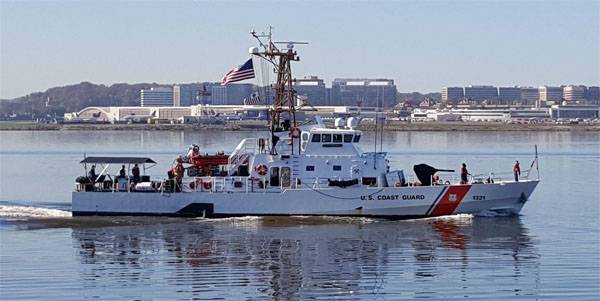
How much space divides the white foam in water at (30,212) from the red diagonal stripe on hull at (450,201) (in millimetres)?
14805

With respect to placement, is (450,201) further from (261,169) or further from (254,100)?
(254,100)

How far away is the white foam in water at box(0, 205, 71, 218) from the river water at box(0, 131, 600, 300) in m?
0.08

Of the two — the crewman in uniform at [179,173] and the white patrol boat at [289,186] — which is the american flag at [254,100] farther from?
the crewman in uniform at [179,173]

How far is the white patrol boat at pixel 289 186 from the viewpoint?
141 feet

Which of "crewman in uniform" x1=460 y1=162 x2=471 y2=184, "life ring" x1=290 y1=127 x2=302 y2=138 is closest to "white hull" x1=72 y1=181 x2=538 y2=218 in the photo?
"crewman in uniform" x1=460 y1=162 x2=471 y2=184

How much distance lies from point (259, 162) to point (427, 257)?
429 inches

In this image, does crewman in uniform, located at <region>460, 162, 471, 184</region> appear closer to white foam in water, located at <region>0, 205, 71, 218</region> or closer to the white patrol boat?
the white patrol boat

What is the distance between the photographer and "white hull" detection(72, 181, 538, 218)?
43.0m

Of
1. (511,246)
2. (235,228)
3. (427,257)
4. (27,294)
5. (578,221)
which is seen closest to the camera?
(27,294)

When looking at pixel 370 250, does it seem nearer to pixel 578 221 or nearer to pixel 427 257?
pixel 427 257

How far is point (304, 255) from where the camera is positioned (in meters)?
34.9

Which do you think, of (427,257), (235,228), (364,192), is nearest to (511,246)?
(427,257)

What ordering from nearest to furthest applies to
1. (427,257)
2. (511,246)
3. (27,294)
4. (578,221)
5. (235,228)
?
(27,294)
(427,257)
(511,246)
(235,228)
(578,221)

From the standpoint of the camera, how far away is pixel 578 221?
4428 cm
